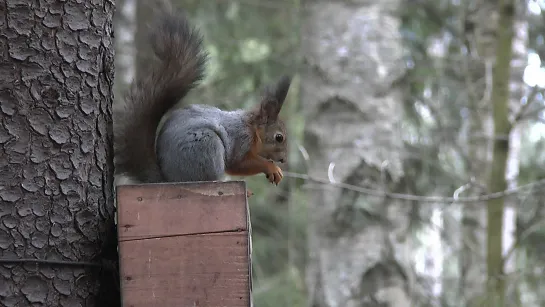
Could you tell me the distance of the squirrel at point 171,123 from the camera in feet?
5.81

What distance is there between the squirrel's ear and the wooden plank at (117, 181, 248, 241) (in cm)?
62

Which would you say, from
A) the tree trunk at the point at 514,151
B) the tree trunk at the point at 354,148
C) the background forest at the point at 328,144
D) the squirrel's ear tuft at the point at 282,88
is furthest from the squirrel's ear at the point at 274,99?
the tree trunk at the point at 514,151

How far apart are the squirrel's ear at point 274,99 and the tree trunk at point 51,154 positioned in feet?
1.97

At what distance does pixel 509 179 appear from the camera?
119 inches

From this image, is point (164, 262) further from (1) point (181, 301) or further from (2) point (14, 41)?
(2) point (14, 41)

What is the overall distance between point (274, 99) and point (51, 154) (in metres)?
0.82

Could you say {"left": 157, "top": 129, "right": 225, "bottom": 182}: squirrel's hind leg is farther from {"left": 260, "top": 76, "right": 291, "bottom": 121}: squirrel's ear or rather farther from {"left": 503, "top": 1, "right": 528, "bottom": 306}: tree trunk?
{"left": 503, "top": 1, "right": 528, "bottom": 306}: tree trunk

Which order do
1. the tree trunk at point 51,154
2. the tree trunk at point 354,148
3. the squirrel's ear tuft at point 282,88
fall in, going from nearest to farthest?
the tree trunk at point 51,154
the squirrel's ear tuft at point 282,88
the tree trunk at point 354,148

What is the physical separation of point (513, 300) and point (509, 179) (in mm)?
515

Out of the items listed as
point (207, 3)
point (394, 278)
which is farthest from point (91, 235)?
point (207, 3)

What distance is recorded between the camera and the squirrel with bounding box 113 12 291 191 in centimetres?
177

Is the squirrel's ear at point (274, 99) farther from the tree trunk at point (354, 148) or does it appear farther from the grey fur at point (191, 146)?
the tree trunk at point (354, 148)

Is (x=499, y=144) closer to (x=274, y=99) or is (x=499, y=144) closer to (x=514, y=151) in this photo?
(x=514, y=151)

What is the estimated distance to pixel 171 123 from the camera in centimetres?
191
